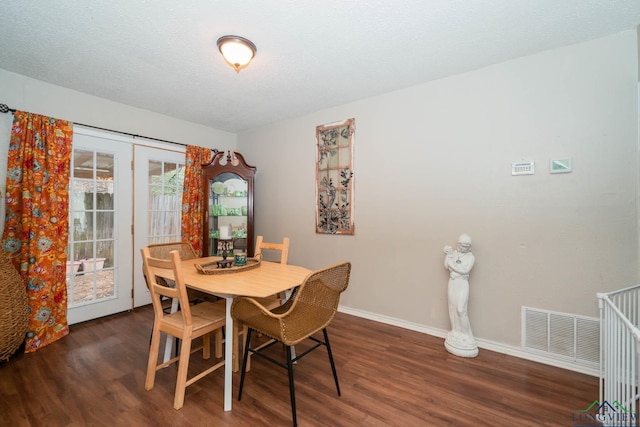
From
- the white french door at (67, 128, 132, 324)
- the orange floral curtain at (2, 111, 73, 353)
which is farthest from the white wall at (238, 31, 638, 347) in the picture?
the orange floral curtain at (2, 111, 73, 353)

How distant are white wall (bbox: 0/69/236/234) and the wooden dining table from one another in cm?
210

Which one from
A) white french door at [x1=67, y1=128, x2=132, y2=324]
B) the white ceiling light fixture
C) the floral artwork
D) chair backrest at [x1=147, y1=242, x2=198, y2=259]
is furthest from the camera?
the floral artwork

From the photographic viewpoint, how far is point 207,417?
5.25ft

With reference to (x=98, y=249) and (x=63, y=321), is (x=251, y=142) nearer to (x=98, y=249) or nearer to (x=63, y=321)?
(x=98, y=249)

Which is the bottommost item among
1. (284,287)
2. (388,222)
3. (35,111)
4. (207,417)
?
(207,417)

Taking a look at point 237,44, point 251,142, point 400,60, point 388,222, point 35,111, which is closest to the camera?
point 237,44

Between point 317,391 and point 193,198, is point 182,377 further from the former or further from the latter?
point 193,198

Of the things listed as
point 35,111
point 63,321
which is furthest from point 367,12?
point 63,321

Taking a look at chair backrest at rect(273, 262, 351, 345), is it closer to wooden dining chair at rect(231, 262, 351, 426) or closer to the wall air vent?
wooden dining chair at rect(231, 262, 351, 426)

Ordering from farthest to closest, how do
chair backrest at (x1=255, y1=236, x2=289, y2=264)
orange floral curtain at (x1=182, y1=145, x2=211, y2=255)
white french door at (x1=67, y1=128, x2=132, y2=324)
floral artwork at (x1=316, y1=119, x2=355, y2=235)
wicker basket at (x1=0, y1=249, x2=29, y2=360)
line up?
orange floral curtain at (x1=182, y1=145, x2=211, y2=255) < floral artwork at (x1=316, y1=119, x2=355, y2=235) < white french door at (x1=67, y1=128, x2=132, y2=324) < chair backrest at (x1=255, y1=236, x2=289, y2=264) < wicker basket at (x1=0, y1=249, x2=29, y2=360)

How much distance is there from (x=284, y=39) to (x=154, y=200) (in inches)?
102

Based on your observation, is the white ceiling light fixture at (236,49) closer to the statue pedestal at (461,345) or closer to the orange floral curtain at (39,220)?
the orange floral curtain at (39,220)

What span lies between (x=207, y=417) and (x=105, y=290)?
2.34m

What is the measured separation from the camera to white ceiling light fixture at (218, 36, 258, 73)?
1.96m
